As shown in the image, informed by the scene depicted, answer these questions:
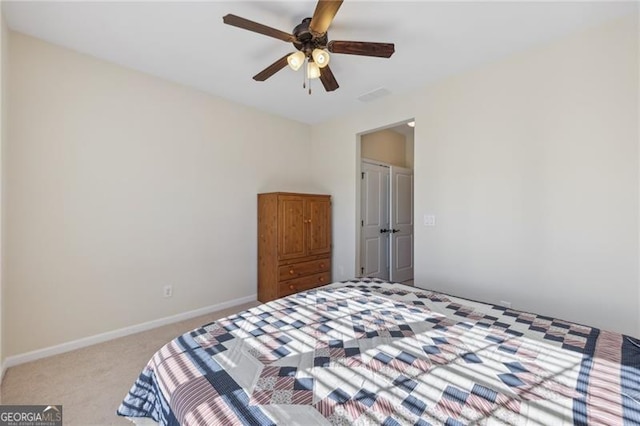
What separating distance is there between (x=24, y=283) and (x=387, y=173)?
4360 millimetres

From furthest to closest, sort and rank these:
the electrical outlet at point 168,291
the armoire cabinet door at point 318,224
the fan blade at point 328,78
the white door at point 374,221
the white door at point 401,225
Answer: the white door at point 401,225 < the white door at point 374,221 < the armoire cabinet door at point 318,224 < the electrical outlet at point 168,291 < the fan blade at point 328,78

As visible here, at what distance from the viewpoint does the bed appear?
2.78 feet

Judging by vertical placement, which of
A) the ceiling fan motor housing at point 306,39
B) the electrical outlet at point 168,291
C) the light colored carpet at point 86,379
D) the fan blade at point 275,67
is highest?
the ceiling fan motor housing at point 306,39

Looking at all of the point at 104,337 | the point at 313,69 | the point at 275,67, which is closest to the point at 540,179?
the point at 313,69

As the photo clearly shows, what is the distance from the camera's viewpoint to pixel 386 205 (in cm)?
455

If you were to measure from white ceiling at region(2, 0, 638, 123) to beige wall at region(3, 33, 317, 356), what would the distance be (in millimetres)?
328

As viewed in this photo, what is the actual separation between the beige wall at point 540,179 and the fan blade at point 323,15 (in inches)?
68.8

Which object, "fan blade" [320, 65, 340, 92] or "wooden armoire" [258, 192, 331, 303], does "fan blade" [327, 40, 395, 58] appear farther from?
"wooden armoire" [258, 192, 331, 303]

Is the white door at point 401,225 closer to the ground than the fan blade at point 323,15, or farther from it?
closer to the ground

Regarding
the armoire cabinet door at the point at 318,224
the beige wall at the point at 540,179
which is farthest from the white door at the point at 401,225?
the beige wall at the point at 540,179

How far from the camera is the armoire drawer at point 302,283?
136 inches

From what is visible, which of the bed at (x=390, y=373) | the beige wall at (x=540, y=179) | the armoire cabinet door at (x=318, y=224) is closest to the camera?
the bed at (x=390, y=373)

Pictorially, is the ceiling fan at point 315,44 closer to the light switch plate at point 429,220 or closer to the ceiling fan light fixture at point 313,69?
the ceiling fan light fixture at point 313,69

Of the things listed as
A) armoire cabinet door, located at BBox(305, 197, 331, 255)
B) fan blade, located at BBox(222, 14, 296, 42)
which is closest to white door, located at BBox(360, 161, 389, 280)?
armoire cabinet door, located at BBox(305, 197, 331, 255)
